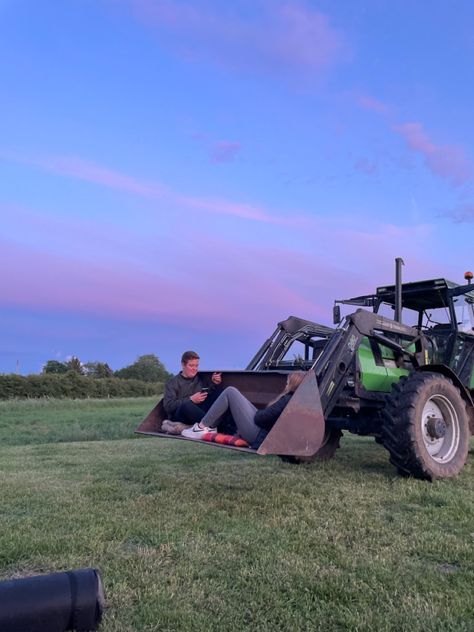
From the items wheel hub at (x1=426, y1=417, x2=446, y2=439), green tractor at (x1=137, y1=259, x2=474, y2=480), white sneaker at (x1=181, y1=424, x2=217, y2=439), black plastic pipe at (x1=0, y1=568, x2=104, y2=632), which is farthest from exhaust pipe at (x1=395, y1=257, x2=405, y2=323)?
black plastic pipe at (x1=0, y1=568, x2=104, y2=632)

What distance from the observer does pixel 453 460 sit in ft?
Answer: 22.7

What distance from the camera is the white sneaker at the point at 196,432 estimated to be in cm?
614

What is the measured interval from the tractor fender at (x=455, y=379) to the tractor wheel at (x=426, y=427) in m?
0.19

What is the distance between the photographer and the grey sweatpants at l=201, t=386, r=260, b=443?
234 inches

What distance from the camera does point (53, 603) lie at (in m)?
2.87

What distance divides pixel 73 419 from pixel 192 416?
47.7ft

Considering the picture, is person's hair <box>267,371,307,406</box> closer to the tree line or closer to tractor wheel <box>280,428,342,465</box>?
tractor wheel <box>280,428,342,465</box>

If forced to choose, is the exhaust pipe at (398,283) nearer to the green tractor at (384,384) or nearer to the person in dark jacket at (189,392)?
the green tractor at (384,384)

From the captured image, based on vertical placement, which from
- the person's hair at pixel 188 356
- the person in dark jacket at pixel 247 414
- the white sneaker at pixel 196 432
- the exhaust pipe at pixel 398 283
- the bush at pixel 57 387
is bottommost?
the bush at pixel 57 387

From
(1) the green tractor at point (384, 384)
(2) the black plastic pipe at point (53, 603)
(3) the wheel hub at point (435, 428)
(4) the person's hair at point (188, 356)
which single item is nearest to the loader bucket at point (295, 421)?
(1) the green tractor at point (384, 384)

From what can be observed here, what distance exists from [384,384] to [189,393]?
2.43 metres

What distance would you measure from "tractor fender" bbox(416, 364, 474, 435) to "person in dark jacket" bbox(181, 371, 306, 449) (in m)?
2.21

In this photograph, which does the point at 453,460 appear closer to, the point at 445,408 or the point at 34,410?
the point at 445,408

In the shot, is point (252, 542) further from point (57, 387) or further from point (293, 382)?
point (57, 387)
